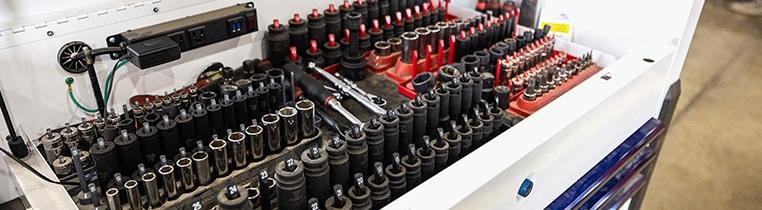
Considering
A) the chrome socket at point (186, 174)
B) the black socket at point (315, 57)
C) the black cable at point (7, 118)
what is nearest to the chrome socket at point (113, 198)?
the chrome socket at point (186, 174)

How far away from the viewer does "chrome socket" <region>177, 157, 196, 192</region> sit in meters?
1.03

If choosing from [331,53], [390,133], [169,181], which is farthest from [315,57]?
[169,181]

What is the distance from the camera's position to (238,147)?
1091 millimetres

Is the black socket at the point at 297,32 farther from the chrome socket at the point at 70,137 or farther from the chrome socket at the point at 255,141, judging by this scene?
the chrome socket at the point at 70,137

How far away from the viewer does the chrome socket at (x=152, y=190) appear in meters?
0.99

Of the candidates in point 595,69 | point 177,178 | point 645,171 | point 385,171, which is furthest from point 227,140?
point 645,171

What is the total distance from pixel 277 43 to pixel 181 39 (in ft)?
0.97

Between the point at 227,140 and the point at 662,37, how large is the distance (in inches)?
49.3

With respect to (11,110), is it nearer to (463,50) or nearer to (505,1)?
(463,50)

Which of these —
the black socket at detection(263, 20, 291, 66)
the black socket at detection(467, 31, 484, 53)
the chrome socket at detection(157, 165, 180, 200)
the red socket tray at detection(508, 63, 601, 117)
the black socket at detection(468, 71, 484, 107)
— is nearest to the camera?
the chrome socket at detection(157, 165, 180, 200)

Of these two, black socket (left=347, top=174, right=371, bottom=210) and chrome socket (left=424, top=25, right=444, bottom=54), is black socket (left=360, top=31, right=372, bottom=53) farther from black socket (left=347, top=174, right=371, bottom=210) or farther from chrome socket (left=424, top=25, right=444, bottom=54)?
black socket (left=347, top=174, right=371, bottom=210)

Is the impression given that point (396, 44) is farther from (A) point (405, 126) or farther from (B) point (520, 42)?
(A) point (405, 126)

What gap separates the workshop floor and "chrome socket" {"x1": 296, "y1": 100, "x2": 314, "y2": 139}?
75.4 inches

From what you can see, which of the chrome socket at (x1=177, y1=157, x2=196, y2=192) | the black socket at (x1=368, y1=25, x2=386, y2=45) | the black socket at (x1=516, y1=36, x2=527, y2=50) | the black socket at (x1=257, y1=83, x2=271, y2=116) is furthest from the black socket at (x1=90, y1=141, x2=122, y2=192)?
the black socket at (x1=516, y1=36, x2=527, y2=50)
